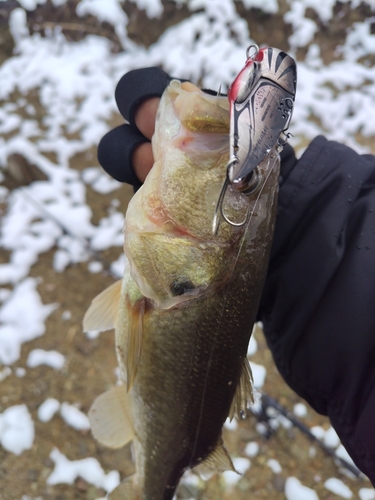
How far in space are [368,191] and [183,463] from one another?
1.46 meters

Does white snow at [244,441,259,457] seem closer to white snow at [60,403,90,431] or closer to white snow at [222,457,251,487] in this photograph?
white snow at [222,457,251,487]

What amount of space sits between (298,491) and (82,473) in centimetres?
146

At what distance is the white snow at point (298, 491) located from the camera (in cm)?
264

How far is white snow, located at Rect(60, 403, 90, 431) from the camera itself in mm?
2746

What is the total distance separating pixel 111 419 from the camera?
1.86 metres

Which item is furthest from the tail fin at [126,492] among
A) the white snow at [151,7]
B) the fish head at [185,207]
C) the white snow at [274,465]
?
the white snow at [151,7]

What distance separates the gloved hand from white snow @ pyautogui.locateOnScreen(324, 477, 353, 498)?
1.37 meters

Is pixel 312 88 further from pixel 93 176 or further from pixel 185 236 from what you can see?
pixel 185 236

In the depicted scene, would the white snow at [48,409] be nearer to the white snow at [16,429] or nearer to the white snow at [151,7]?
the white snow at [16,429]

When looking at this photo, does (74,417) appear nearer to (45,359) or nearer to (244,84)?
(45,359)

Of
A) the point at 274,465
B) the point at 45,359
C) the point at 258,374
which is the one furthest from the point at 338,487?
the point at 45,359

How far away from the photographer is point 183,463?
1.71 meters

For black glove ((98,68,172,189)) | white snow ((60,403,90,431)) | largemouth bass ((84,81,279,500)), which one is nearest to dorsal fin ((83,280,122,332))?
largemouth bass ((84,81,279,500))

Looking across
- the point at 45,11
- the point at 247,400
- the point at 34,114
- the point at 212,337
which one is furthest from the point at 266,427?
the point at 45,11
